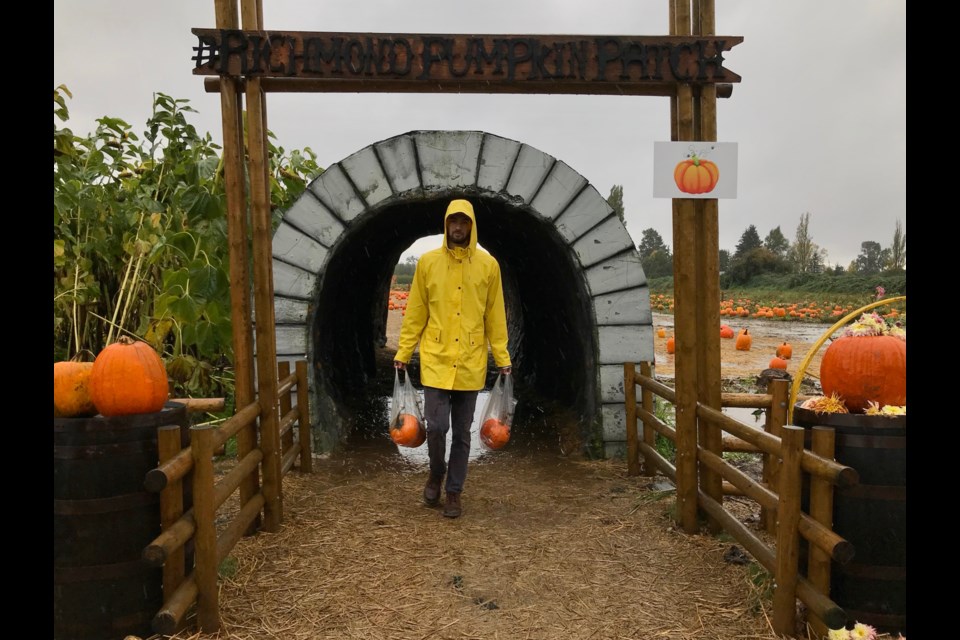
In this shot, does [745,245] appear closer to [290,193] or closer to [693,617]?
[290,193]

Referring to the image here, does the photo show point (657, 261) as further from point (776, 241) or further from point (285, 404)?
point (285, 404)

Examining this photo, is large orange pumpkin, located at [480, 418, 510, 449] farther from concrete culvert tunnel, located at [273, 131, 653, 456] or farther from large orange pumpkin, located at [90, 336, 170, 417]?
large orange pumpkin, located at [90, 336, 170, 417]

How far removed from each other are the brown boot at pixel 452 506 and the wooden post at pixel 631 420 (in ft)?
5.37

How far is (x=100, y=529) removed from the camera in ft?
9.15

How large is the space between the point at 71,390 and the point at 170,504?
2.19ft

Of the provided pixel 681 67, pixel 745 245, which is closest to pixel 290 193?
pixel 681 67

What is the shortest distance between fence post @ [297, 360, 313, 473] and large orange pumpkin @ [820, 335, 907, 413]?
12.1ft

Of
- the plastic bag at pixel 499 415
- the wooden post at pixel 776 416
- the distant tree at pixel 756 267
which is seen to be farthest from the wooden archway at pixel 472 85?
the distant tree at pixel 756 267

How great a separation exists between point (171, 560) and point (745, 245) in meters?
51.8

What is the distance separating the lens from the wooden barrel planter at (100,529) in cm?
277

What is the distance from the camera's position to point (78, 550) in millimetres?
2779

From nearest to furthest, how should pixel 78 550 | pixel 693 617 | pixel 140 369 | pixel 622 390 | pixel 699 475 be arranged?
pixel 78 550 < pixel 140 369 < pixel 693 617 < pixel 699 475 < pixel 622 390

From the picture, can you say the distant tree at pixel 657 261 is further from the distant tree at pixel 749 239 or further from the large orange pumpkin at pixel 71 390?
the large orange pumpkin at pixel 71 390

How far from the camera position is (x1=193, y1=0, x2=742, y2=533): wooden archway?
13.0 ft
